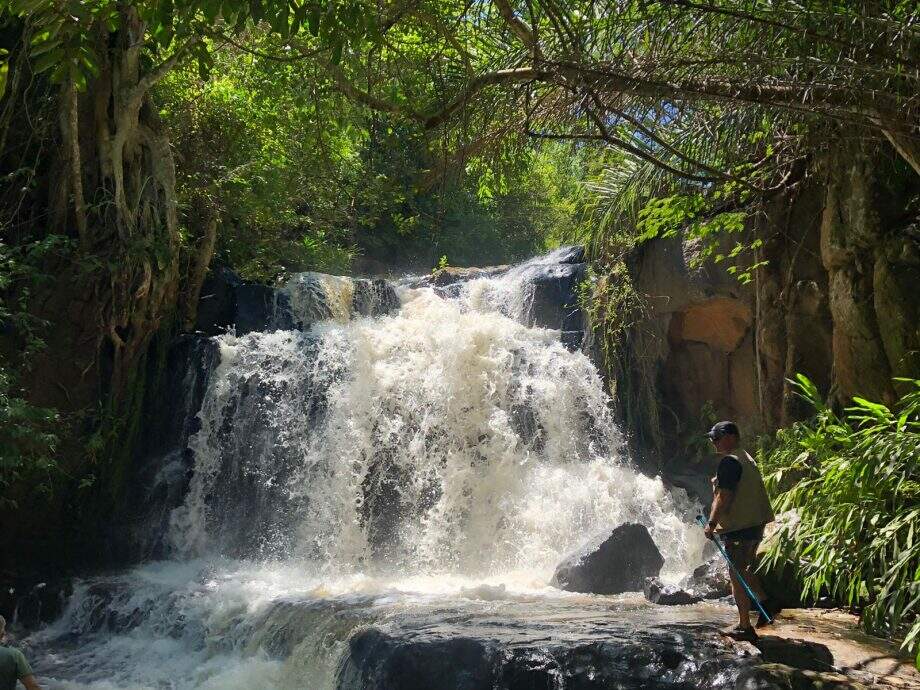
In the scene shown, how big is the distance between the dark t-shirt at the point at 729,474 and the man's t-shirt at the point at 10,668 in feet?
13.6

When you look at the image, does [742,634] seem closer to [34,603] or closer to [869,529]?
[869,529]

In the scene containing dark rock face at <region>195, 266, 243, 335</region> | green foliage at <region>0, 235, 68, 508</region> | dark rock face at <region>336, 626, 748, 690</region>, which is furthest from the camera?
dark rock face at <region>195, 266, 243, 335</region>

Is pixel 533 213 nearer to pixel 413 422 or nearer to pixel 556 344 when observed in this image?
pixel 556 344

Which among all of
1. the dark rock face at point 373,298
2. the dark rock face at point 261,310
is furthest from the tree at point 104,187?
the dark rock face at point 373,298

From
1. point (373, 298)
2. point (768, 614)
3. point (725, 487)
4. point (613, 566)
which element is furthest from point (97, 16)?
point (373, 298)

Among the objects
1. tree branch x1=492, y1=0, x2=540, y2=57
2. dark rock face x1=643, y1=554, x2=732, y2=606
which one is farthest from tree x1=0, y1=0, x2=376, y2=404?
dark rock face x1=643, y1=554, x2=732, y2=606

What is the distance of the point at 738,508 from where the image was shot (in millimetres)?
5410

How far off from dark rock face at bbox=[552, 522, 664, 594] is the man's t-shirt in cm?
492

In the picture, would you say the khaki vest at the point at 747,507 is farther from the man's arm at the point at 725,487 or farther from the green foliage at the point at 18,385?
the green foliage at the point at 18,385

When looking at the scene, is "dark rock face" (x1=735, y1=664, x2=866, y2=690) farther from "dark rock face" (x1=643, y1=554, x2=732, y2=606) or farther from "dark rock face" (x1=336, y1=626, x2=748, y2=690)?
"dark rock face" (x1=643, y1=554, x2=732, y2=606)

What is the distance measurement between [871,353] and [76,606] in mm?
8163

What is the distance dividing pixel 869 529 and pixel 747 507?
91 cm

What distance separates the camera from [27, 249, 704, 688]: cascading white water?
8633mm

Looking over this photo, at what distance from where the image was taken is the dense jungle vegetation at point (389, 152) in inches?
189
